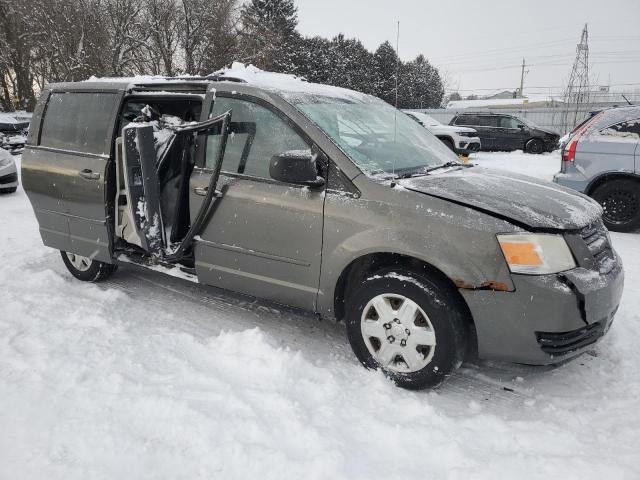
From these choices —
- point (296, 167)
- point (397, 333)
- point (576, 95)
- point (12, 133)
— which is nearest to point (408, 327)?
point (397, 333)

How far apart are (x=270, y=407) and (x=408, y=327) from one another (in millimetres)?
893

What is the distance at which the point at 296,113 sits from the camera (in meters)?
3.24

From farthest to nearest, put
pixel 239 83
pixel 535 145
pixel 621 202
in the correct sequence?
A: pixel 535 145, pixel 621 202, pixel 239 83

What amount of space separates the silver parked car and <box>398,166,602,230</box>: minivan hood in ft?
12.2

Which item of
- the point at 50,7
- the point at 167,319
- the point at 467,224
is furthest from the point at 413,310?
the point at 50,7

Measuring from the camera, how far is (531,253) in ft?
8.52

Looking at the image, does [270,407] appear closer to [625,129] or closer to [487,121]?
[625,129]

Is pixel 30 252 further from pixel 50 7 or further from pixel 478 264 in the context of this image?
pixel 50 7

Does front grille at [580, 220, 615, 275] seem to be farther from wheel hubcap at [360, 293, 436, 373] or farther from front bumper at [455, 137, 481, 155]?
front bumper at [455, 137, 481, 155]

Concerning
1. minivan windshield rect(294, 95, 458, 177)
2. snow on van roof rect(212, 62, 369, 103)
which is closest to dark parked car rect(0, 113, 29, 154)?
snow on van roof rect(212, 62, 369, 103)

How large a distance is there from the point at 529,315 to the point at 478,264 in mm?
365

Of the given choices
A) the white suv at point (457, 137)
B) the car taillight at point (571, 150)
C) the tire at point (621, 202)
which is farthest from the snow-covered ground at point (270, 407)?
the white suv at point (457, 137)

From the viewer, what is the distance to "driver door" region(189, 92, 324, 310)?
3.17 metres

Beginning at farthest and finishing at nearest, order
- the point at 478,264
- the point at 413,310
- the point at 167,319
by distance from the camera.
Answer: the point at 167,319
the point at 413,310
the point at 478,264
